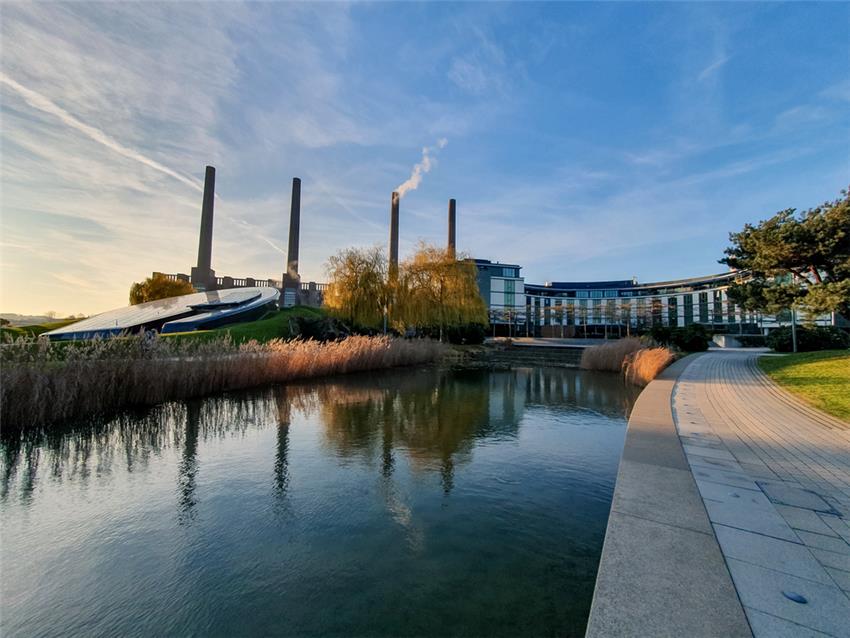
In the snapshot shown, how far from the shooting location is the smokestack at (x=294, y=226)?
1542 inches

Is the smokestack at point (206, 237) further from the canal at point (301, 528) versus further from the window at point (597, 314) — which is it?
the window at point (597, 314)

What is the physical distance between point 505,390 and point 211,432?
7.28 m

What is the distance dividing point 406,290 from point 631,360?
12154mm

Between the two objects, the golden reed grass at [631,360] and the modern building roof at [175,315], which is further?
the modern building roof at [175,315]

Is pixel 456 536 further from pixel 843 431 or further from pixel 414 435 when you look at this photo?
pixel 843 431

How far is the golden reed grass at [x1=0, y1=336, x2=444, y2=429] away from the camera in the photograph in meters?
5.72

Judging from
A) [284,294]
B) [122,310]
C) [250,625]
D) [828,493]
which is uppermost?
[284,294]

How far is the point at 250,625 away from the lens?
2104 mm

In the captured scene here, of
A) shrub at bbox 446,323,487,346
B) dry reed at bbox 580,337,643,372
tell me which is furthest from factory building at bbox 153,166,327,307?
dry reed at bbox 580,337,643,372

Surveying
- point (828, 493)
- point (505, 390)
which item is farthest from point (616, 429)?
point (505, 390)

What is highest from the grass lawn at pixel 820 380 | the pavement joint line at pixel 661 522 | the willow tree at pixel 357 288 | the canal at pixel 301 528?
the willow tree at pixel 357 288

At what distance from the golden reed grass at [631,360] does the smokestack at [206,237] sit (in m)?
35.1

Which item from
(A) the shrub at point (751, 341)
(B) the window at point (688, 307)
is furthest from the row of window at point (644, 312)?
(A) the shrub at point (751, 341)

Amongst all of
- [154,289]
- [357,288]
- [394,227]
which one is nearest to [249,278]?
[154,289]
